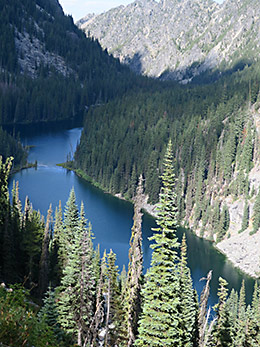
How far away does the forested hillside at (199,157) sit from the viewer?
133m

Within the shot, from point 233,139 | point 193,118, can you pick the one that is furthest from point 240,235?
point 193,118

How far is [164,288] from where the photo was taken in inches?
1075

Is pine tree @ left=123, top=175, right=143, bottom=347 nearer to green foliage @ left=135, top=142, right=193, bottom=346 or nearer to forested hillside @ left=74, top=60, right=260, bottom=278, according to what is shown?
green foliage @ left=135, top=142, right=193, bottom=346

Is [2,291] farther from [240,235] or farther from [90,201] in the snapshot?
[90,201]

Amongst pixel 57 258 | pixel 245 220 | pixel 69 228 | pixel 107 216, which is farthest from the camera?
pixel 107 216

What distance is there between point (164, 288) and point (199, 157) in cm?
13250

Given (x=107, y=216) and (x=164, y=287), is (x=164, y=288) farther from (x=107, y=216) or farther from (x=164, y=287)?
(x=107, y=216)

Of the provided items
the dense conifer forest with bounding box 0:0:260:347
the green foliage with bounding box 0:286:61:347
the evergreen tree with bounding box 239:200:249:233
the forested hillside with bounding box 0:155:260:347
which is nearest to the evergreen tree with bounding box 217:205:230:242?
the dense conifer forest with bounding box 0:0:260:347

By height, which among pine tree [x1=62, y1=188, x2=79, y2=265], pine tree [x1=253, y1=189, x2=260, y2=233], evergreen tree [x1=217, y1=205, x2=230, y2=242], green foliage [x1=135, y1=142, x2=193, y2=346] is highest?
green foliage [x1=135, y1=142, x2=193, y2=346]

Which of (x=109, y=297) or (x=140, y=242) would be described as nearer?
(x=109, y=297)

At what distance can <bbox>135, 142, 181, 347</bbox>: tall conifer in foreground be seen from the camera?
2727 cm

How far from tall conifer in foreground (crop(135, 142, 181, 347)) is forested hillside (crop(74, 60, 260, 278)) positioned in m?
97.4

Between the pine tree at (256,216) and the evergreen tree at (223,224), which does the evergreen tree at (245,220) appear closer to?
the pine tree at (256,216)

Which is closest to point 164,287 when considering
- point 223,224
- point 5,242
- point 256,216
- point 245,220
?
point 5,242
